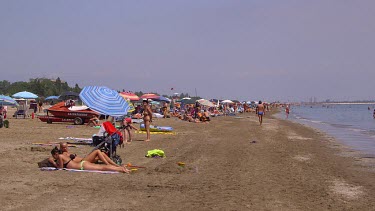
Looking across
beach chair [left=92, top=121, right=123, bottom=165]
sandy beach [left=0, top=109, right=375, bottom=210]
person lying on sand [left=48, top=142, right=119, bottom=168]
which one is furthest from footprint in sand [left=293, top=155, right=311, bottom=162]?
person lying on sand [left=48, top=142, right=119, bottom=168]

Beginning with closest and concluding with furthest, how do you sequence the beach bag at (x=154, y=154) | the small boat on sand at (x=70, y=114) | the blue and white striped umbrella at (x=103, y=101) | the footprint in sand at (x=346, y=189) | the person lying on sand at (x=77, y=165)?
1. the footprint in sand at (x=346, y=189)
2. the person lying on sand at (x=77, y=165)
3. the blue and white striped umbrella at (x=103, y=101)
4. the beach bag at (x=154, y=154)
5. the small boat on sand at (x=70, y=114)

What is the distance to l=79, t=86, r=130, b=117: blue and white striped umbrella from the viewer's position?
10.2 meters

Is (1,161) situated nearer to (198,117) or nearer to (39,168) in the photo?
(39,168)

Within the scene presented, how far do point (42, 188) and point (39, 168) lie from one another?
1845mm

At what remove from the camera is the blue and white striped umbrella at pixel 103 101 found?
10242 mm

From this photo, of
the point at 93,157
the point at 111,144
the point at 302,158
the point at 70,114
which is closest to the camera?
the point at 93,157

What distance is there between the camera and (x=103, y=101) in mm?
10492

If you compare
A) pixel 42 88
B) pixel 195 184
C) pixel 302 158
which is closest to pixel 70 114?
Result: pixel 302 158

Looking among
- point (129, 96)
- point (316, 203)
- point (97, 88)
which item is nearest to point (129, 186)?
point (316, 203)

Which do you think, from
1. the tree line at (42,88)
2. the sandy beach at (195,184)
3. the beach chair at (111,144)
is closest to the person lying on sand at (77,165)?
the sandy beach at (195,184)

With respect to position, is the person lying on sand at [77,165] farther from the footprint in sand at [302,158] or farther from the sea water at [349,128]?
the sea water at [349,128]

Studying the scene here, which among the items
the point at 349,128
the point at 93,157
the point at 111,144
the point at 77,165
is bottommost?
the point at 349,128

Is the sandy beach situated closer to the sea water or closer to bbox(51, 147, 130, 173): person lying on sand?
bbox(51, 147, 130, 173): person lying on sand

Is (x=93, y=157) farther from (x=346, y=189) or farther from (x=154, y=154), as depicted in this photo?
(x=346, y=189)
